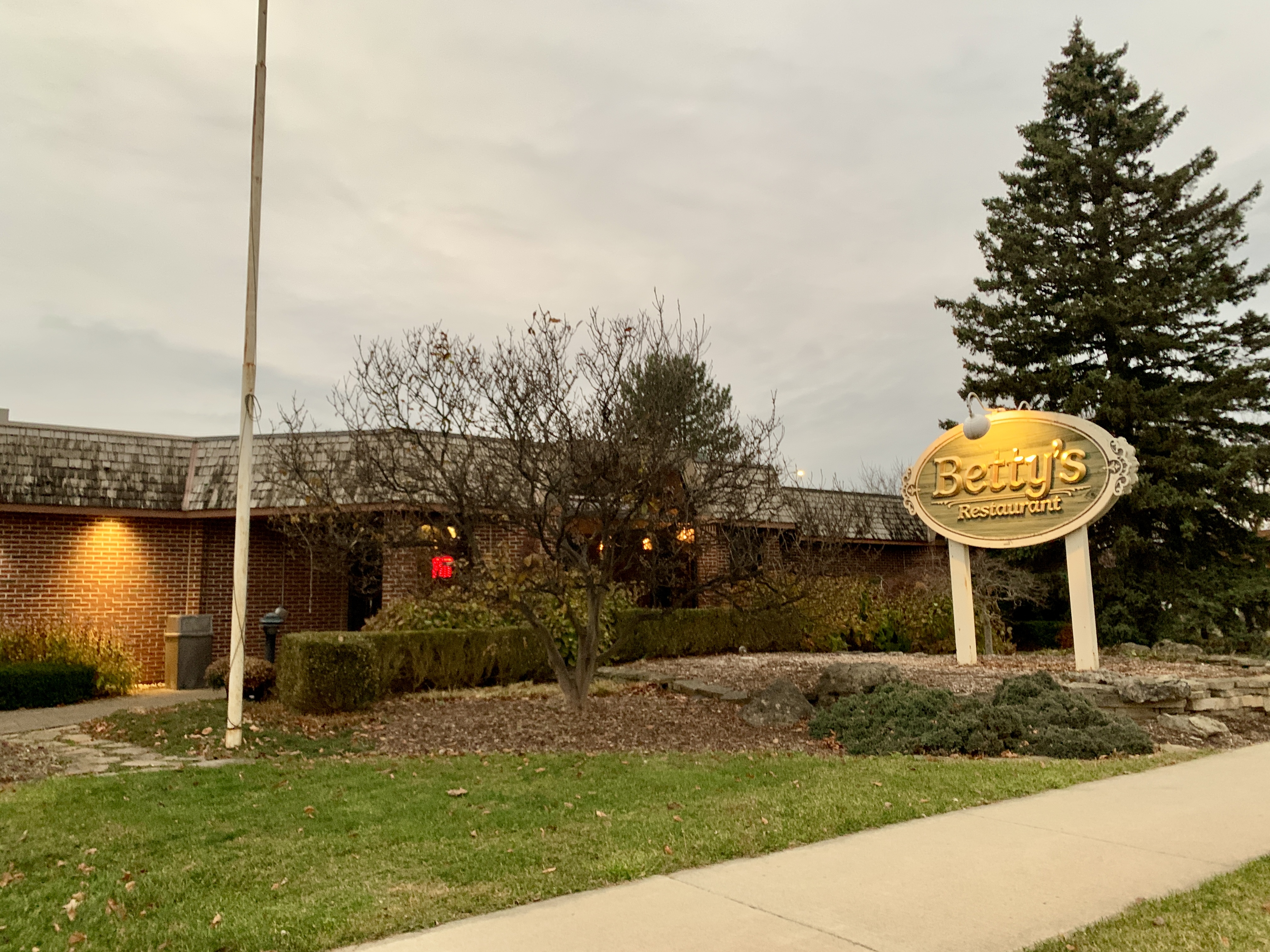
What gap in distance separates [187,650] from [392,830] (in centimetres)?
1119

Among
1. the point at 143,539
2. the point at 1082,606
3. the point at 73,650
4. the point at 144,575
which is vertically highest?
the point at 143,539

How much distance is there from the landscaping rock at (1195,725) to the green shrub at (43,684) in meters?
14.3

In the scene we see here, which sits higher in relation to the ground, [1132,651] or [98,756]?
[1132,651]

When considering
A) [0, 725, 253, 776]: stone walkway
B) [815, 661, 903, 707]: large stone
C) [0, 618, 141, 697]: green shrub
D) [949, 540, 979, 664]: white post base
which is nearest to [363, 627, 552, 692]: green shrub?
[0, 725, 253, 776]: stone walkway

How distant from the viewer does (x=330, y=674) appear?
10.8 metres

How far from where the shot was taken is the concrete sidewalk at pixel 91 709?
10945mm

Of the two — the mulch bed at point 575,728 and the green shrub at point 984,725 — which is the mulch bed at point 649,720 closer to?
the mulch bed at point 575,728

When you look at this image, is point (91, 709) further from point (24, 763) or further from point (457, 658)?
point (457, 658)

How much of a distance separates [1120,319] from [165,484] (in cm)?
1946

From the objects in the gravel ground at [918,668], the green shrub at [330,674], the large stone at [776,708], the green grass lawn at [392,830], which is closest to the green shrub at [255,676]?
the green shrub at [330,674]

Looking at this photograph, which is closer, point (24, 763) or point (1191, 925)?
point (1191, 925)

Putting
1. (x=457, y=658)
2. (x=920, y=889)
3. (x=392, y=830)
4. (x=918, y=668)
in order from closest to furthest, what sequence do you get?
(x=920, y=889), (x=392, y=830), (x=457, y=658), (x=918, y=668)

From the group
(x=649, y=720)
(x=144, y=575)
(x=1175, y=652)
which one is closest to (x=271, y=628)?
(x=144, y=575)

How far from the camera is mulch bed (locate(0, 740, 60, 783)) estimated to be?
25.1 feet
